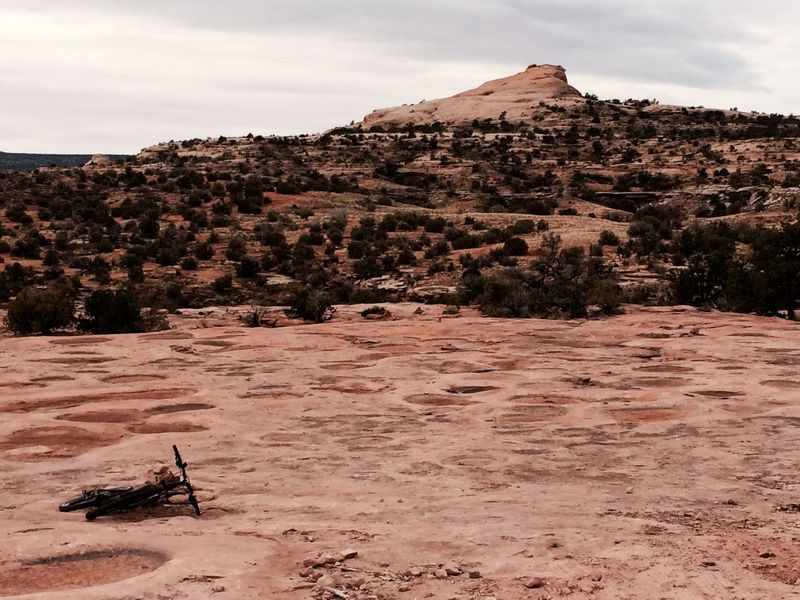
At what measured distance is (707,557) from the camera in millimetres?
6336

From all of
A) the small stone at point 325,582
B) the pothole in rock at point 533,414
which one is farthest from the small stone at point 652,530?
the pothole in rock at point 533,414

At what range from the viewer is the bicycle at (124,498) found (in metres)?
7.68

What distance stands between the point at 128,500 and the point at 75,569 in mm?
1599

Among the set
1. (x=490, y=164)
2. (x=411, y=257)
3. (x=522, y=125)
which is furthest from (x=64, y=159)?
(x=411, y=257)

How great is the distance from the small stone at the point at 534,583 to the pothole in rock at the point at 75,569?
2579 millimetres

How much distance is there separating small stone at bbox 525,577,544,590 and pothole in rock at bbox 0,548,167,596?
2.58 m

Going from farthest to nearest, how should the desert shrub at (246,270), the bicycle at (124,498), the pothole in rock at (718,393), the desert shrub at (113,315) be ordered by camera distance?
the desert shrub at (246,270) < the desert shrub at (113,315) < the pothole in rock at (718,393) < the bicycle at (124,498)

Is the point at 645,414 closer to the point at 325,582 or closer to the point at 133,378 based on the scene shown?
the point at 325,582

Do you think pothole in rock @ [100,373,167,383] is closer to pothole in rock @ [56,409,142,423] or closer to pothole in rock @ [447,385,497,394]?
pothole in rock @ [56,409,142,423]

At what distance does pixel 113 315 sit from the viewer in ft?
71.9

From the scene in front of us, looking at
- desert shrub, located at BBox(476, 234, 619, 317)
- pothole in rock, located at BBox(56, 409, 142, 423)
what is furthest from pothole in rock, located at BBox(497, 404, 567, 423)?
desert shrub, located at BBox(476, 234, 619, 317)

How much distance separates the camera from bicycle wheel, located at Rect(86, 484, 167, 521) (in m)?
7.57

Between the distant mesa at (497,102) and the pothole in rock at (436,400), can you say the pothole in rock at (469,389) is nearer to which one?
the pothole in rock at (436,400)

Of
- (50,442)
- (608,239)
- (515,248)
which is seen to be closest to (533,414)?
(50,442)
